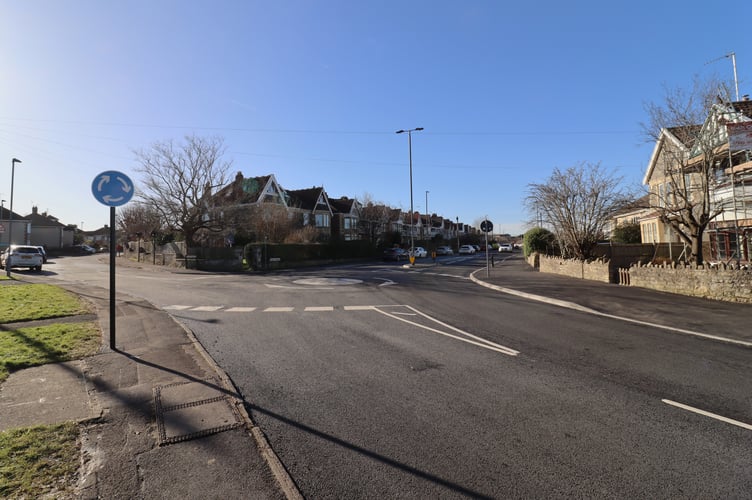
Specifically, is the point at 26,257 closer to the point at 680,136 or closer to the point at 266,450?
the point at 266,450

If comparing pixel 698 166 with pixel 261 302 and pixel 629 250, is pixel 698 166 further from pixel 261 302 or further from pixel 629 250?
pixel 261 302

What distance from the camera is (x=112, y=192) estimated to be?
6332 mm

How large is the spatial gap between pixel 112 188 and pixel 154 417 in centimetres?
446

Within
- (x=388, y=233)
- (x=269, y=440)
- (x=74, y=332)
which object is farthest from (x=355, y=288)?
(x=388, y=233)

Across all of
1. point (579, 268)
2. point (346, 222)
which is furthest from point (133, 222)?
point (579, 268)

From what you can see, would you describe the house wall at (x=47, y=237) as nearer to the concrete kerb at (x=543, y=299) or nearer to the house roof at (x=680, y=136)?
the concrete kerb at (x=543, y=299)

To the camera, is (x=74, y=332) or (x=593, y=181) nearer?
(x=74, y=332)

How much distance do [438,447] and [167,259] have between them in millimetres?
37454

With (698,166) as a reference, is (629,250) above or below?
below

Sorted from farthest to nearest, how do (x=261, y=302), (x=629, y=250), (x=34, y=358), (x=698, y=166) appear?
(x=629, y=250), (x=698, y=166), (x=261, y=302), (x=34, y=358)

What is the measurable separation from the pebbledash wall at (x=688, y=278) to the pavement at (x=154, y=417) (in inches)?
200

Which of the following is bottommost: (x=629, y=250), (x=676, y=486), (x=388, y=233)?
(x=676, y=486)

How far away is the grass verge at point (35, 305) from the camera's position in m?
8.56

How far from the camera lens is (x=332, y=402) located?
167 inches
